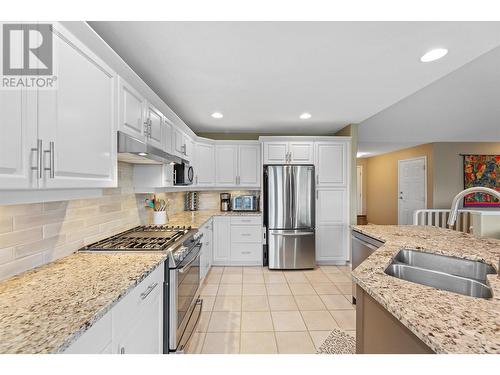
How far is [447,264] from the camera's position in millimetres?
1612

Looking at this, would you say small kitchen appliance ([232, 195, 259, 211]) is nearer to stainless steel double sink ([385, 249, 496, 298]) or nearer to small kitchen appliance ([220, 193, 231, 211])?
small kitchen appliance ([220, 193, 231, 211])

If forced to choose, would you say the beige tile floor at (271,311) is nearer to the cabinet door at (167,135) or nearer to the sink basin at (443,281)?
the sink basin at (443,281)

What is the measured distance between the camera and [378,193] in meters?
7.91

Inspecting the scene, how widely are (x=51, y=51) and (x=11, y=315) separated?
1.08 metres

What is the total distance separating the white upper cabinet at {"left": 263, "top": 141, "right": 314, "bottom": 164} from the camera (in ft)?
13.4

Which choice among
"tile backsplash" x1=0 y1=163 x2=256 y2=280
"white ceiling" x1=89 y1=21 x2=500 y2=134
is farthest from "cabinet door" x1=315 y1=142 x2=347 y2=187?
"tile backsplash" x1=0 y1=163 x2=256 y2=280

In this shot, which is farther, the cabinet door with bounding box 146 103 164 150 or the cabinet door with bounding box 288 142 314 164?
the cabinet door with bounding box 288 142 314 164

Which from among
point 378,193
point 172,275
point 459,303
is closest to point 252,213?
point 172,275

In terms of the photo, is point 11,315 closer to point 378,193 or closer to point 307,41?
point 307,41

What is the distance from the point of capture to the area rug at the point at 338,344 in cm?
199

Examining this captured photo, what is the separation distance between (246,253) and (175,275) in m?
2.41

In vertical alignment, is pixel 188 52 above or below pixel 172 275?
above

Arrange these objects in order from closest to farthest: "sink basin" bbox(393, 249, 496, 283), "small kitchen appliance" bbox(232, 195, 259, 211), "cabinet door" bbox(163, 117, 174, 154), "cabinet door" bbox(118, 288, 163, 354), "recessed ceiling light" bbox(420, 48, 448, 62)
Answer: "cabinet door" bbox(118, 288, 163, 354) → "sink basin" bbox(393, 249, 496, 283) → "recessed ceiling light" bbox(420, 48, 448, 62) → "cabinet door" bbox(163, 117, 174, 154) → "small kitchen appliance" bbox(232, 195, 259, 211)
